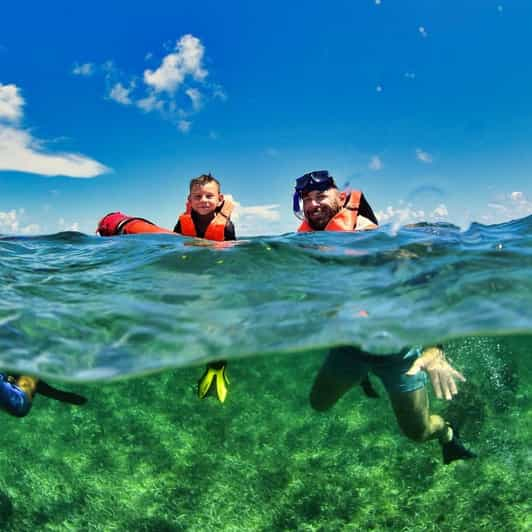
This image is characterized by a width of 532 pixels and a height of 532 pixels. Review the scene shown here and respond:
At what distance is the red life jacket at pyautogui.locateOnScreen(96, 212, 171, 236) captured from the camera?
8383 millimetres

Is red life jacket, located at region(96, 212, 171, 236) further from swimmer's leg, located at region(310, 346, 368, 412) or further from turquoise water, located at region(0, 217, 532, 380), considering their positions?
swimmer's leg, located at region(310, 346, 368, 412)

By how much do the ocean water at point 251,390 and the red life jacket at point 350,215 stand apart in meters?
0.34

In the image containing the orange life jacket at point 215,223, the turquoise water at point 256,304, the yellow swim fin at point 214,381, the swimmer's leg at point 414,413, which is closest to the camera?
the turquoise water at point 256,304

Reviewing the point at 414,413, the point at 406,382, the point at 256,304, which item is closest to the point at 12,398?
the point at 256,304

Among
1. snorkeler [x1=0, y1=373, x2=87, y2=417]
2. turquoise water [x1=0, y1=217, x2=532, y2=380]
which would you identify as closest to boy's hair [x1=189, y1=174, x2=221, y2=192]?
turquoise water [x1=0, y1=217, x2=532, y2=380]

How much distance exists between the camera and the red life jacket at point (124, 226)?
8383 mm

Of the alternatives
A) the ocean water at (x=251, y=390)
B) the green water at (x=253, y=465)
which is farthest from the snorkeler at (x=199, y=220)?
the green water at (x=253, y=465)

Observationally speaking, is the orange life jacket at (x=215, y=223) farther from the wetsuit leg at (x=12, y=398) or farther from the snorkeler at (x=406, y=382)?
the wetsuit leg at (x=12, y=398)

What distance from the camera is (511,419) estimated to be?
7801 millimetres

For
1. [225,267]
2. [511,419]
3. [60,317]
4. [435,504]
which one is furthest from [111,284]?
[511,419]

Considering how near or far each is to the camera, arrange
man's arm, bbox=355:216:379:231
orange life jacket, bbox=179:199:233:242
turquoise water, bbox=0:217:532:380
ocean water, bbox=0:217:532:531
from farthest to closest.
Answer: orange life jacket, bbox=179:199:233:242, man's arm, bbox=355:216:379:231, ocean water, bbox=0:217:532:531, turquoise water, bbox=0:217:532:380

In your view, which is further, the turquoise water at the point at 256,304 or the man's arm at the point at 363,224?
the man's arm at the point at 363,224

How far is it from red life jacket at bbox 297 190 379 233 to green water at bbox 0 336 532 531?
2166mm

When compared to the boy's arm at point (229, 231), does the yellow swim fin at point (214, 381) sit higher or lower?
lower
